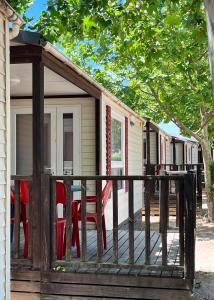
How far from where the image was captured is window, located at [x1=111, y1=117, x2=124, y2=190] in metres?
10.3

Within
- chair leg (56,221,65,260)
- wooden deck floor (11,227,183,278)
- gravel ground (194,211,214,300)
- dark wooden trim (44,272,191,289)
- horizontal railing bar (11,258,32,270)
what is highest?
chair leg (56,221,65,260)

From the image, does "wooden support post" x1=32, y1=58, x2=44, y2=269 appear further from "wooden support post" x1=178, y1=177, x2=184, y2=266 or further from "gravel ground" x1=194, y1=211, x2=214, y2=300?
"gravel ground" x1=194, y1=211, x2=214, y2=300

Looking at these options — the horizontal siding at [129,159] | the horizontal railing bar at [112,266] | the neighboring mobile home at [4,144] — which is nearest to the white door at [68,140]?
the horizontal siding at [129,159]

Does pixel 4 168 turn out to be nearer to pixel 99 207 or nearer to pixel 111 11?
pixel 99 207

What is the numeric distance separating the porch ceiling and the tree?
629mm

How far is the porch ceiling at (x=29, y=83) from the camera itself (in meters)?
6.30

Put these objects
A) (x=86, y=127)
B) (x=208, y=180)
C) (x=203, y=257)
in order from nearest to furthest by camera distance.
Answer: (x=86, y=127) < (x=203, y=257) < (x=208, y=180)

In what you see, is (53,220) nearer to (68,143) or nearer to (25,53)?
(25,53)

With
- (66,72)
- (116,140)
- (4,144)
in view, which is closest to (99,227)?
(4,144)

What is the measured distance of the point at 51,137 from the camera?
29.0 ft

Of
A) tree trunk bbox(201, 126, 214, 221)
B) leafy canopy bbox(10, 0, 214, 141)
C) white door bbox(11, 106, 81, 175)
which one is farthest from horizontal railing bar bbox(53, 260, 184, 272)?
tree trunk bbox(201, 126, 214, 221)

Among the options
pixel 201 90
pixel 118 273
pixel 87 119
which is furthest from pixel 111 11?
pixel 201 90

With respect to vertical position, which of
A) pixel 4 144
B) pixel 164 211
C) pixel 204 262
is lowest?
pixel 204 262

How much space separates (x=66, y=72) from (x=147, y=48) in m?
2.29
